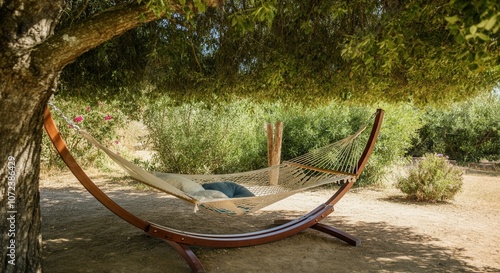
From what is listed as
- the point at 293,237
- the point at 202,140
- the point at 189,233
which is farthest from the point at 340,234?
the point at 202,140

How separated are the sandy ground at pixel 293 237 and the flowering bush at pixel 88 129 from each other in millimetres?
1253

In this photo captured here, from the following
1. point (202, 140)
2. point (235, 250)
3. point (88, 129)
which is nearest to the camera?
point (235, 250)

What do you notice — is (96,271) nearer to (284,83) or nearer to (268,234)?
(268,234)

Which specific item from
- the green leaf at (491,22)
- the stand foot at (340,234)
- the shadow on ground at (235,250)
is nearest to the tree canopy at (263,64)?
the stand foot at (340,234)

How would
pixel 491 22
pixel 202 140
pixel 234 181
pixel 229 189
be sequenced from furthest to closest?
pixel 202 140 < pixel 234 181 < pixel 229 189 < pixel 491 22

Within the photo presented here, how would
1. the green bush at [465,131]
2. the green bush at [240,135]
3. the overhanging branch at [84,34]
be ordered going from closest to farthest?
the overhanging branch at [84,34] < the green bush at [240,135] < the green bush at [465,131]

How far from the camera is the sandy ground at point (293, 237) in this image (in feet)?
9.28

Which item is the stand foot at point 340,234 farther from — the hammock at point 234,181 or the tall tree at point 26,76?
the tall tree at point 26,76

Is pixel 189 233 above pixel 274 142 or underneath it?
underneath

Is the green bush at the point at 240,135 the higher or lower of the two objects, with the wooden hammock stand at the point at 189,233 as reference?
higher

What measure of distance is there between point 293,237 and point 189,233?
1.06 m

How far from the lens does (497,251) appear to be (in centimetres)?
336

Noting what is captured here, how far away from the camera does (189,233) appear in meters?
2.86

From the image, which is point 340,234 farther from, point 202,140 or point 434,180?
point 202,140
